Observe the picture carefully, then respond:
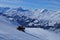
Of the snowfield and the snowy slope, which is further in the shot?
the snowfield

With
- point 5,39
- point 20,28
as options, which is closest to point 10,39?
point 5,39

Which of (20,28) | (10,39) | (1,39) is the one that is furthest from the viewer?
(20,28)

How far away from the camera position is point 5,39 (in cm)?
2058

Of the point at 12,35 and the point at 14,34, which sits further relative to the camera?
the point at 14,34

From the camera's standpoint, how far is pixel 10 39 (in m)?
21.2

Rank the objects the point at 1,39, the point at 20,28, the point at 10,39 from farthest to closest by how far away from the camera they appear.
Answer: the point at 20,28, the point at 10,39, the point at 1,39

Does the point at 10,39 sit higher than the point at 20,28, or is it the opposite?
the point at 20,28

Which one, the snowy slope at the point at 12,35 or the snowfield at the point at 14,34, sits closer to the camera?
the snowy slope at the point at 12,35

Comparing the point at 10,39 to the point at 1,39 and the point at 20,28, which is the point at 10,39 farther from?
the point at 20,28

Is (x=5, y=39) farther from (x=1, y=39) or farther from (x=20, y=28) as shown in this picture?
(x=20, y=28)

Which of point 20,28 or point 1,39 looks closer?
point 1,39

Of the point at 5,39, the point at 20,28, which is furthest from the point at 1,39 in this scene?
the point at 20,28

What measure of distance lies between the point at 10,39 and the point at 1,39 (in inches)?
59.9

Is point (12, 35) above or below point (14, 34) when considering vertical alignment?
below
